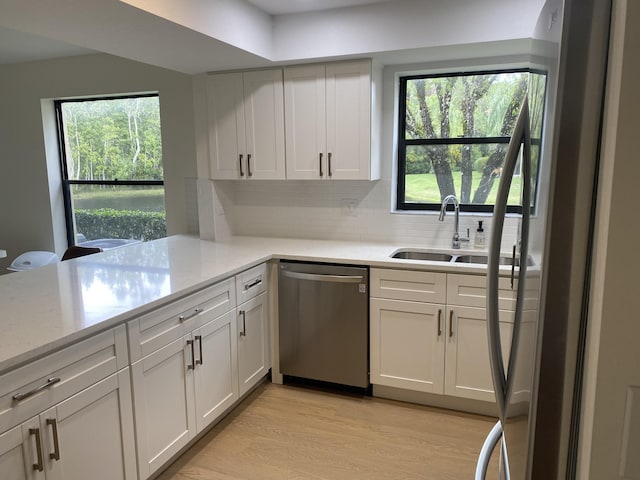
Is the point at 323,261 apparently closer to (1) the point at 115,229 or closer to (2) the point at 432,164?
(2) the point at 432,164

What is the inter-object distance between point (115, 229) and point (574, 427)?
Answer: 454 centimetres

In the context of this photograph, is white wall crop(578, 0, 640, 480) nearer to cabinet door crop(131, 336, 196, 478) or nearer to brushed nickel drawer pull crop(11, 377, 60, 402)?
brushed nickel drawer pull crop(11, 377, 60, 402)

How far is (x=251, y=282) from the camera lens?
292 centimetres

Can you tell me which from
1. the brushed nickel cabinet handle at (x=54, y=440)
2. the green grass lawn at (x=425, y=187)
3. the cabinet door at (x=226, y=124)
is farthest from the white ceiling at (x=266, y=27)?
the brushed nickel cabinet handle at (x=54, y=440)

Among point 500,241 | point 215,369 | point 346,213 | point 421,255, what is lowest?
point 215,369

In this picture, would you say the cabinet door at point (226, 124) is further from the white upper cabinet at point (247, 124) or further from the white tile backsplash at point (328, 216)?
the white tile backsplash at point (328, 216)

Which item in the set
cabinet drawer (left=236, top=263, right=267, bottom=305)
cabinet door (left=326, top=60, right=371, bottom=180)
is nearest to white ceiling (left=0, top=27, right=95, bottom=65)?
cabinet door (left=326, top=60, right=371, bottom=180)

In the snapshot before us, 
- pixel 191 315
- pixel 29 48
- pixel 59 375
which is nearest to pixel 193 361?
pixel 191 315

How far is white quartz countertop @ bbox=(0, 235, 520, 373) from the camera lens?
167 cm

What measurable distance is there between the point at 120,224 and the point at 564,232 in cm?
448

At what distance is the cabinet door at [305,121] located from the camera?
3.16m

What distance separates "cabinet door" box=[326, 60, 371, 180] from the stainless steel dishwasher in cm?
71

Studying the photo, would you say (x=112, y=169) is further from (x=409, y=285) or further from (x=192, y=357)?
(x=409, y=285)

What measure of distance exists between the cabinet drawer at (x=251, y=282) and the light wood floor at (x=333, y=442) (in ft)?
2.35
